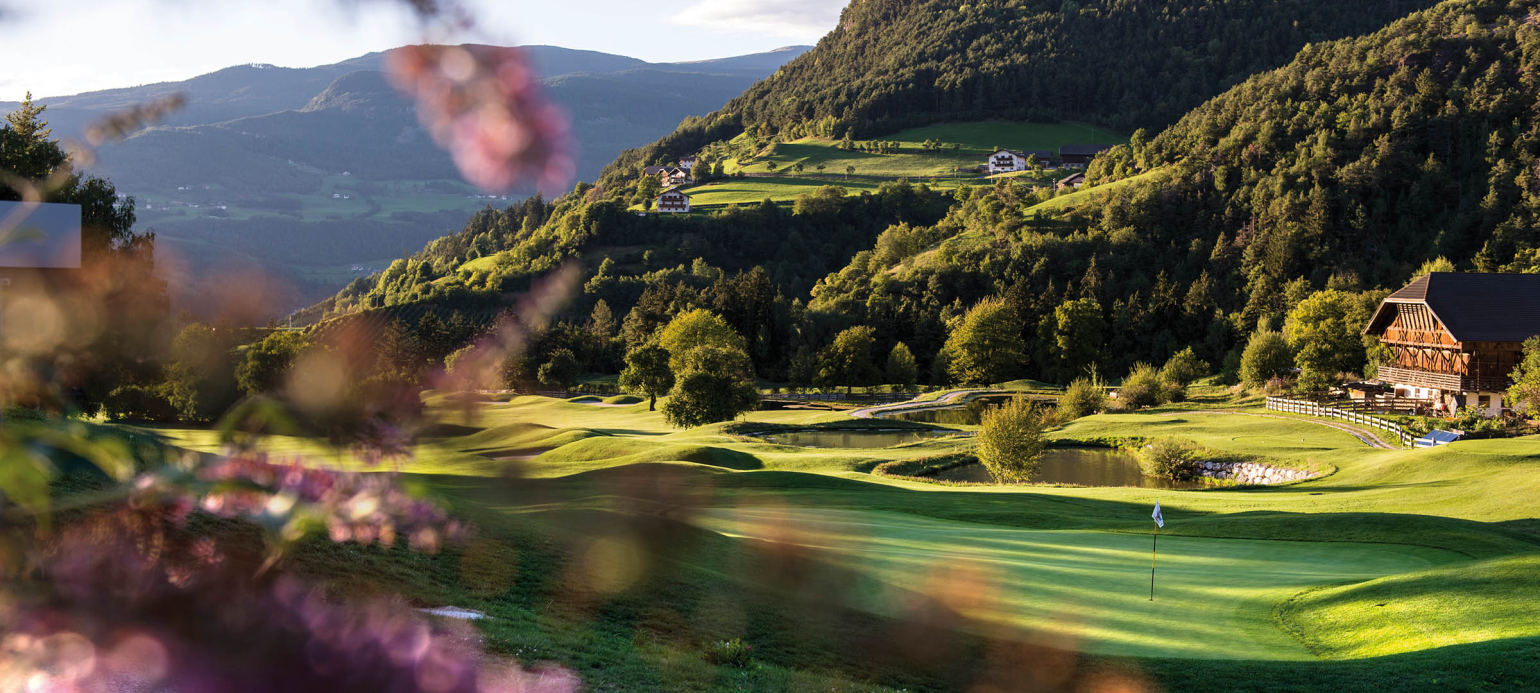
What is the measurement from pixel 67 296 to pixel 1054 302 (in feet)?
372

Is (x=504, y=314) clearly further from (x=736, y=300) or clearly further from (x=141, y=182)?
(x=141, y=182)

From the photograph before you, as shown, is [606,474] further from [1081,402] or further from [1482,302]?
[1482,302]

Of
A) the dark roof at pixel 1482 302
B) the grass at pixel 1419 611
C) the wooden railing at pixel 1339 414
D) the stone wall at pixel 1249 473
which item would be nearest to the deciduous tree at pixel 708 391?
the stone wall at pixel 1249 473

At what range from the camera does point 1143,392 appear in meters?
78.7

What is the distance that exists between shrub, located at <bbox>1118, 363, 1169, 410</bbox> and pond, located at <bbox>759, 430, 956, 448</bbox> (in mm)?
18949

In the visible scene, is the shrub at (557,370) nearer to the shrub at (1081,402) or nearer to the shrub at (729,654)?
the shrub at (1081,402)

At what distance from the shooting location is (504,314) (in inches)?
5458

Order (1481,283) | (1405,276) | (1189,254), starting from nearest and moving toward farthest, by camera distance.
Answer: (1481,283)
(1405,276)
(1189,254)

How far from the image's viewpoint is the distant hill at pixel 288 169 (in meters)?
23.5

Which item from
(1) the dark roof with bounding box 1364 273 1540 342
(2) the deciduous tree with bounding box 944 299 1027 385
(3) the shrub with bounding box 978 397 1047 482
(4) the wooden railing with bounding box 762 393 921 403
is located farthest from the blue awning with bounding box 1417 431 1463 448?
(2) the deciduous tree with bounding box 944 299 1027 385

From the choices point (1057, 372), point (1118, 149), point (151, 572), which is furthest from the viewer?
point (1118, 149)

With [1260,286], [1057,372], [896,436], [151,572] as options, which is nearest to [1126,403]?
[896,436]

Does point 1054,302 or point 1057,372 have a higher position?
point 1054,302

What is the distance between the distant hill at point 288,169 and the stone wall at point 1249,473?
3802cm
